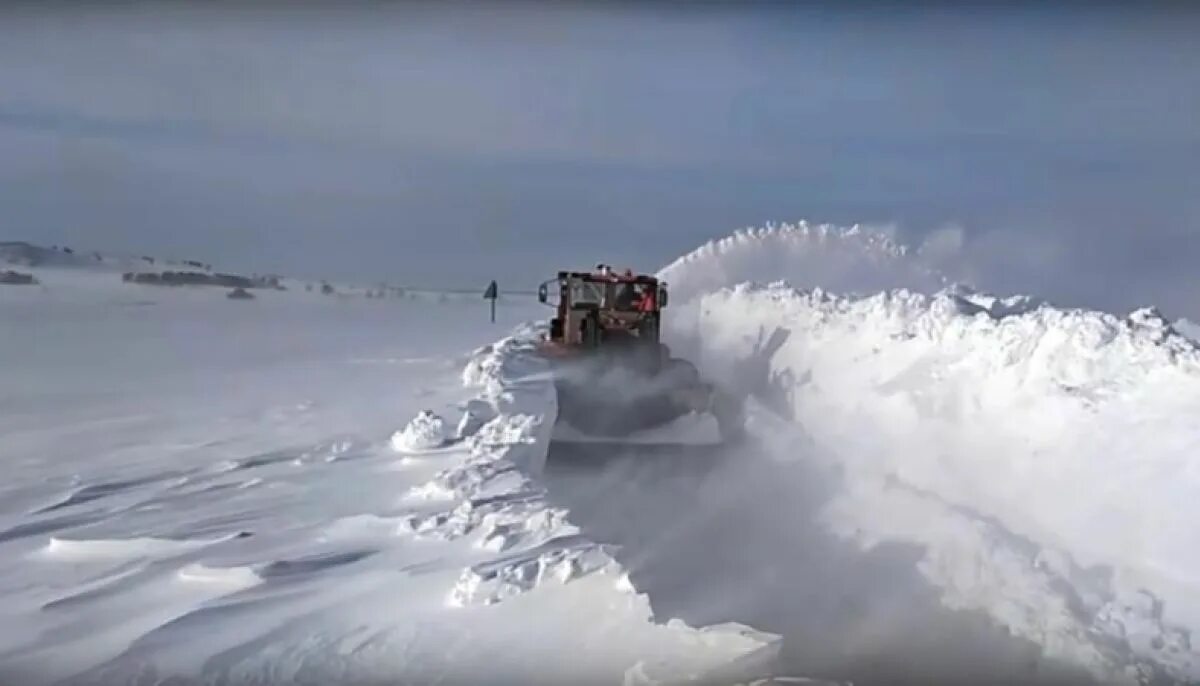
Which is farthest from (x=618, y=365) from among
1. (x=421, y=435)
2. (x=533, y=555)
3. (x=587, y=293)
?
(x=533, y=555)

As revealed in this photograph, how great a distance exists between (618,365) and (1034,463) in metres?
4.78

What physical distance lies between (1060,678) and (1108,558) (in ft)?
5.10

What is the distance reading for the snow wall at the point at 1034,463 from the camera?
502 cm

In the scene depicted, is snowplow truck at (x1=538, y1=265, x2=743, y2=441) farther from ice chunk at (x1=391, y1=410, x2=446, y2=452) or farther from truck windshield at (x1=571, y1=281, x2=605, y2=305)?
ice chunk at (x1=391, y1=410, x2=446, y2=452)

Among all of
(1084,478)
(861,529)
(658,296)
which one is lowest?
(861,529)

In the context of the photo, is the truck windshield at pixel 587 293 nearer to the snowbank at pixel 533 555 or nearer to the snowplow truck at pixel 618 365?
the snowplow truck at pixel 618 365

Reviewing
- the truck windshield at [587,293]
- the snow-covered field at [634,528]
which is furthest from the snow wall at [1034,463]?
the truck windshield at [587,293]

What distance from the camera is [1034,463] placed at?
6.80m

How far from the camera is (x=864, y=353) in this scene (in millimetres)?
10414

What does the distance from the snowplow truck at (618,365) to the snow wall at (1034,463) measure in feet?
2.85

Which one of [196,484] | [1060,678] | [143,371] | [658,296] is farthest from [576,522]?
[143,371]

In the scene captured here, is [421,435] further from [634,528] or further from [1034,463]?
[1034,463]

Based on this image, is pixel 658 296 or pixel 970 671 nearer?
pixel 970 671

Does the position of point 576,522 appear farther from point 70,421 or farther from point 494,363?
point 494,363
